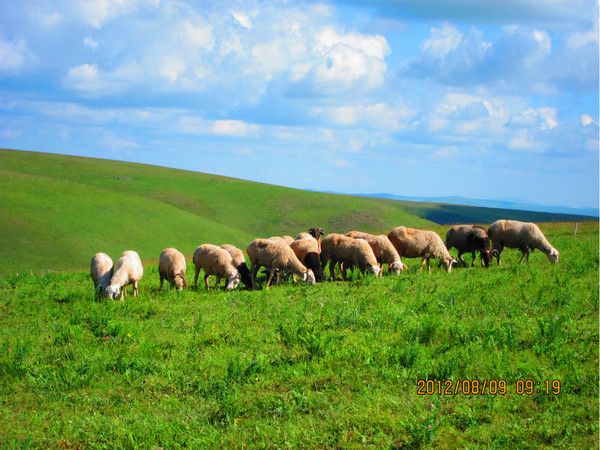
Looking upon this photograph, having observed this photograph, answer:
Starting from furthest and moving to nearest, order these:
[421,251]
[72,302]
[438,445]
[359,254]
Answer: [421,251], [359,254], [72,302], [438,445]

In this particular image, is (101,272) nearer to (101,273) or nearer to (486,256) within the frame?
(101,273)

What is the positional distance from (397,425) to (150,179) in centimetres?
14483

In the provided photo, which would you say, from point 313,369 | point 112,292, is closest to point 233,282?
point 112,292

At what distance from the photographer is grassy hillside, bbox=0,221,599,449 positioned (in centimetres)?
882

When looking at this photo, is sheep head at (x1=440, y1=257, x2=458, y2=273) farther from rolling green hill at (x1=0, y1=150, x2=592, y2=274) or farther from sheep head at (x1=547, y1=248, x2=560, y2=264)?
rolling green hill at (x1=0, y1=150, x2=592, y2=274)

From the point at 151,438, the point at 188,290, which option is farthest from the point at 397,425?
the point at 188,290

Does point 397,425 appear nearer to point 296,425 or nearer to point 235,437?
point 296,425

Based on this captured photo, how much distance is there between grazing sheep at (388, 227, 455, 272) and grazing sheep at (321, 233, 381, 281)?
221cm

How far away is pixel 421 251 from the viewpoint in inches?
971

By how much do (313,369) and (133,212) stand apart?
301 feet

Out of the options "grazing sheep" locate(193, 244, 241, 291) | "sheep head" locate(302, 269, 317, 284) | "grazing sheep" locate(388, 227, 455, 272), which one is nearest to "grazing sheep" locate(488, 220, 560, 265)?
"grazing sheep" locate(388, 227, 455, 272)

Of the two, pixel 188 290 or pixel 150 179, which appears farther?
pixel 150 179
